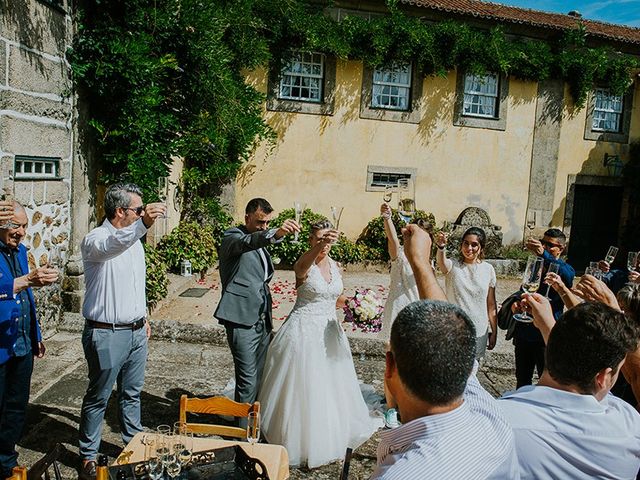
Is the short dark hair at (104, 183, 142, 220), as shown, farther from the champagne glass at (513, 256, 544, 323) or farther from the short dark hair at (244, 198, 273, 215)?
the champagne glass at (513, 256, 544, 323)

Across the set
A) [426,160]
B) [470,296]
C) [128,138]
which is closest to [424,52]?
[426,160]

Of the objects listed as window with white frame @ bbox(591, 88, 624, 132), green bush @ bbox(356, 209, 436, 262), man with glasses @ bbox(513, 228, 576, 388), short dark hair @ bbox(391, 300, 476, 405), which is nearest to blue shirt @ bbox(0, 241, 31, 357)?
short dark hair @ bbox(391, 300, 476, 405)

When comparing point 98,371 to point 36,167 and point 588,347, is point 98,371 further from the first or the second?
point 36,167

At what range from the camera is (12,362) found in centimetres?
362

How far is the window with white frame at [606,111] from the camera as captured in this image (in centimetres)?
1448

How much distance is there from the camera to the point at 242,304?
14.4ft

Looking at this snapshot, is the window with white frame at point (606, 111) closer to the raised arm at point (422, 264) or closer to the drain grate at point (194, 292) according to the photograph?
the drain grate at point (194, 292)

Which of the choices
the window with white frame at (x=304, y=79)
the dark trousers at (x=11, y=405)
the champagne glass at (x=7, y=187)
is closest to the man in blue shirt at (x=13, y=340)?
the dark trousers at (x=11, y=405)

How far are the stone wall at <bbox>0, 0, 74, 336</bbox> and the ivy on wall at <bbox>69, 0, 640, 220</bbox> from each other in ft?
1.44


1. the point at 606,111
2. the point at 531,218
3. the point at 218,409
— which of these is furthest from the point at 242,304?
the point at 606,111

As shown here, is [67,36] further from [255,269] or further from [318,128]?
[318,128]

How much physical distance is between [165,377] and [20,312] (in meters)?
2.24

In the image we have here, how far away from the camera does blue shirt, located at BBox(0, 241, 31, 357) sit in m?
3.61

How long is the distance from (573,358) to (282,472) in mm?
1797
